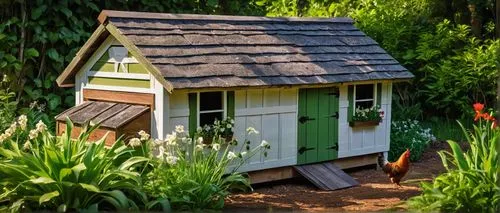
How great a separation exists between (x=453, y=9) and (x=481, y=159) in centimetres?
1152

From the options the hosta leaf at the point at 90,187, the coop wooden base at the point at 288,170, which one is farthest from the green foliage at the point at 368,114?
the hosta leaf at the point at 90,187

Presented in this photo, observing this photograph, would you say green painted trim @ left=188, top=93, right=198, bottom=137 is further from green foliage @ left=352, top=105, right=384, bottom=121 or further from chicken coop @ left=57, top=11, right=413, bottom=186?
green foliage @ left=352, top=105, right=384, bottom=121

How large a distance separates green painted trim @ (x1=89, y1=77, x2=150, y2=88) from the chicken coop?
0.07ft

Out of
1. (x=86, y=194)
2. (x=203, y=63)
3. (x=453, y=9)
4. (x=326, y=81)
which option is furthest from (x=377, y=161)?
(x=453, y=9)

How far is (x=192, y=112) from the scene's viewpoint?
9.42 m

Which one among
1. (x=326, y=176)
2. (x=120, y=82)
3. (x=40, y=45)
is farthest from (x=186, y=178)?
(x=40, y=45)

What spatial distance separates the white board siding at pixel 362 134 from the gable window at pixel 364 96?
10.2 inches

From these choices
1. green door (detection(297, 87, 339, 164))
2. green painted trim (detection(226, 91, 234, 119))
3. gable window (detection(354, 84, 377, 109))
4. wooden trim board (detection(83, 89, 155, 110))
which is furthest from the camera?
gable window (detection(354, 84, 377, 109))

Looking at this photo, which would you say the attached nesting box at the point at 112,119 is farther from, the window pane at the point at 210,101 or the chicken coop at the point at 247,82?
A: the window pane at the point at 210,101

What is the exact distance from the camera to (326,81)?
10.6 m

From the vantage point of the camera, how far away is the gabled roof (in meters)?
9.25

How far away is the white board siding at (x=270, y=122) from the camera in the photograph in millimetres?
9953

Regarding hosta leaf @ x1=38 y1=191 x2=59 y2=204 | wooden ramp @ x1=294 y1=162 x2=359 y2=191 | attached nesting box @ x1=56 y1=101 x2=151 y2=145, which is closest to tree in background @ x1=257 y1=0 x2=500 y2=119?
wooden ramp @ x1=294 y1=162 x2=359 y2=191

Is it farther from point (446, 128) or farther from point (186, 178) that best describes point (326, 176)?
point (446, 128)
